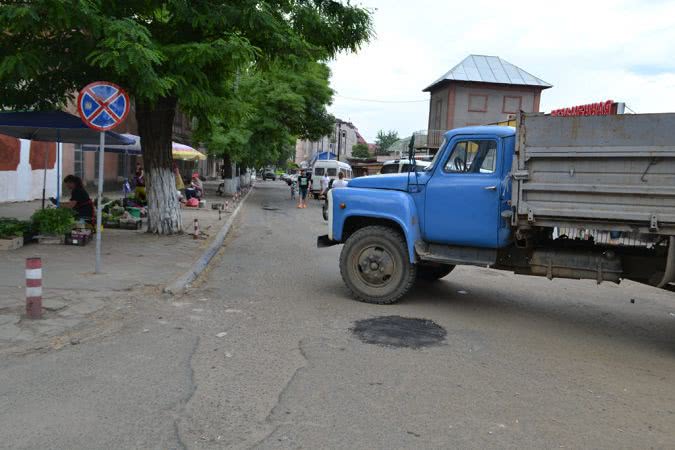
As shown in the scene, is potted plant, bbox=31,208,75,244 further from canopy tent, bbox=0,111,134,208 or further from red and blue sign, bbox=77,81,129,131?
red and blue sign, bbox=77,81,129,131

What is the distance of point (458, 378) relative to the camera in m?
4.67

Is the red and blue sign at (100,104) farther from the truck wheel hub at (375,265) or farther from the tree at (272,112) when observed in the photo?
the tree at (272,112)

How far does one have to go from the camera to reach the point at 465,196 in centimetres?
676

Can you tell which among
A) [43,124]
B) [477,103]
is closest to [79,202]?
[43,124]

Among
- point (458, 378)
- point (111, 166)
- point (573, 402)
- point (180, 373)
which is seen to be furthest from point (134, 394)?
point (111, 166)

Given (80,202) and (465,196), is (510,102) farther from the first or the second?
(465,196)

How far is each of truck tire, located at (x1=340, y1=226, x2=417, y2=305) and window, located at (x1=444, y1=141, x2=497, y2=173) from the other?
1.18 m

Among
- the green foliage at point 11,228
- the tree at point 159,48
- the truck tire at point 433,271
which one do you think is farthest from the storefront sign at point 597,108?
the green foliage at point 11,228

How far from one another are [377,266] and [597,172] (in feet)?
9.64

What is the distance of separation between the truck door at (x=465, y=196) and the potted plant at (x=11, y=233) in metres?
7.40

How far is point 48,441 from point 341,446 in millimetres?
1810

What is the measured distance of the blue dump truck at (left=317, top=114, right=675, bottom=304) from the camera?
17.9 ft

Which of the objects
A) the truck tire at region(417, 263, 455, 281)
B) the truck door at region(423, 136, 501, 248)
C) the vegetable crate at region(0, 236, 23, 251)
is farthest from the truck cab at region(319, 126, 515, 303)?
the vegetable crate at region(0, 236, 23, 251)

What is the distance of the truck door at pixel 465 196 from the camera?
6.62 metres
